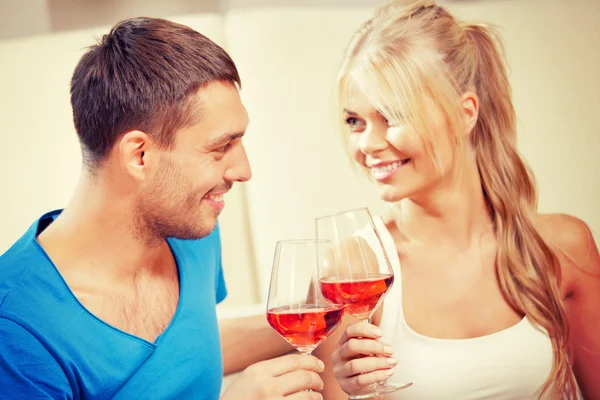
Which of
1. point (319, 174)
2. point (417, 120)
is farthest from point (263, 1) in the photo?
point (417, 120)

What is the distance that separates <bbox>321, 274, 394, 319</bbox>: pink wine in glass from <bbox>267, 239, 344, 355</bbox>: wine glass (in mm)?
21

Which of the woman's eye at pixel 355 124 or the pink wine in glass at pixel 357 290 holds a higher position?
the woman's eye at pixel 355 124

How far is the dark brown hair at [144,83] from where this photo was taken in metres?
1.09

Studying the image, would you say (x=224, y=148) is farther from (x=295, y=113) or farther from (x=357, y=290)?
(x=295, y=113)

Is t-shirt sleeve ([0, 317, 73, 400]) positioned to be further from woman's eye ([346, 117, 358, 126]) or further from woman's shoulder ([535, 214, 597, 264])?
woman's shoulder ([535, 214, 597, 264])

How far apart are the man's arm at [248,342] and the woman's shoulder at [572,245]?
22.6 inches

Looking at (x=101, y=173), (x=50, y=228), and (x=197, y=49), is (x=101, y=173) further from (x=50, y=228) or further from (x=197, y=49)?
(x=197, y=49)

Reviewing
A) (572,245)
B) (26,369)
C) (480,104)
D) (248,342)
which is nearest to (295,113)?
(480,104)

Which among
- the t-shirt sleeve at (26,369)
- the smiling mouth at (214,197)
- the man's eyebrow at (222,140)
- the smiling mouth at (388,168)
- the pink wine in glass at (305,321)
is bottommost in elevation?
the t-shirt sleeve at (26,369)

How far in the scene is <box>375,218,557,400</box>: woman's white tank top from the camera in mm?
1276

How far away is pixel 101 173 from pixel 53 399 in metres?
0.35

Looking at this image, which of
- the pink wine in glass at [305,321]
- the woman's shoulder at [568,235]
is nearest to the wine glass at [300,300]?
the pink wine in glass at [305,321]

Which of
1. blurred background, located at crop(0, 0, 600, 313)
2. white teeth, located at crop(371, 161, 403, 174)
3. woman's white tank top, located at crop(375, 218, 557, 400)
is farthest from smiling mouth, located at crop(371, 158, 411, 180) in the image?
blurred background, located at crop(0, 0, 600, 313)

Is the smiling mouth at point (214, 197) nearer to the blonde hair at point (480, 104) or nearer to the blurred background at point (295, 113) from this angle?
the blonde hair at point (480, 104)
